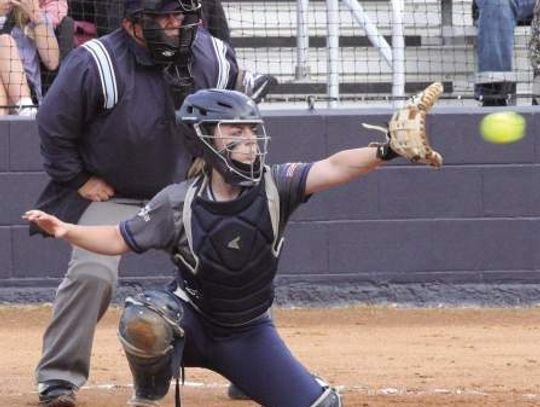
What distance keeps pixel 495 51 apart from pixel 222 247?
5.25m

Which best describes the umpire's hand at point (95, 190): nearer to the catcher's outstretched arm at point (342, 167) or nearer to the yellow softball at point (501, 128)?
the catcher's outstretched arm at point (342, 167)

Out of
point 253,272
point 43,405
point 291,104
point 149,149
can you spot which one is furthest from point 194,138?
point 291,104

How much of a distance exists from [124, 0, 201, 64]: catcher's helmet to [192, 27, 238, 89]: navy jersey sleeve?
0.21 m

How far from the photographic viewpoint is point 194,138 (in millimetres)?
4957

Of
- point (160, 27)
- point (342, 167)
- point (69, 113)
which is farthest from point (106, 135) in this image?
point (342, 167)

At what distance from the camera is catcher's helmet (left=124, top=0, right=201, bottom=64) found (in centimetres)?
566

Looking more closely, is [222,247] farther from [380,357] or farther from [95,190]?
[380,357]

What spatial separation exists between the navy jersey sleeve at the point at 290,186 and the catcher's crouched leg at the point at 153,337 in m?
0.52

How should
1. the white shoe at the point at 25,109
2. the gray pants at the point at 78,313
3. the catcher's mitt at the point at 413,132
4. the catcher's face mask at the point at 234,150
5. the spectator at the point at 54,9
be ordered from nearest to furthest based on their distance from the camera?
1. the catcher's mitt at the point at 413,132
2. the catcher's face mask at the point at 234,150
3. the gray pants at the point at 78,313
4. the white shoe at the point at 25,109
5. the spectator at the point at 54,9

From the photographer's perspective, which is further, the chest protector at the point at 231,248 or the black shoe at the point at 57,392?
the black shoe at the point at 57,392

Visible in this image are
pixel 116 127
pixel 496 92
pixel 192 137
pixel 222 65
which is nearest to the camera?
pixel 192 137

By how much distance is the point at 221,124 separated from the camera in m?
4.86

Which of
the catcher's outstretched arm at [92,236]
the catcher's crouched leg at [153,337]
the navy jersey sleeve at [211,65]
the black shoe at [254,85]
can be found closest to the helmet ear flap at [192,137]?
the catcher's outstretched arm at [92,236]

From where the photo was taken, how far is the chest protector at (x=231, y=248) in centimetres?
482
